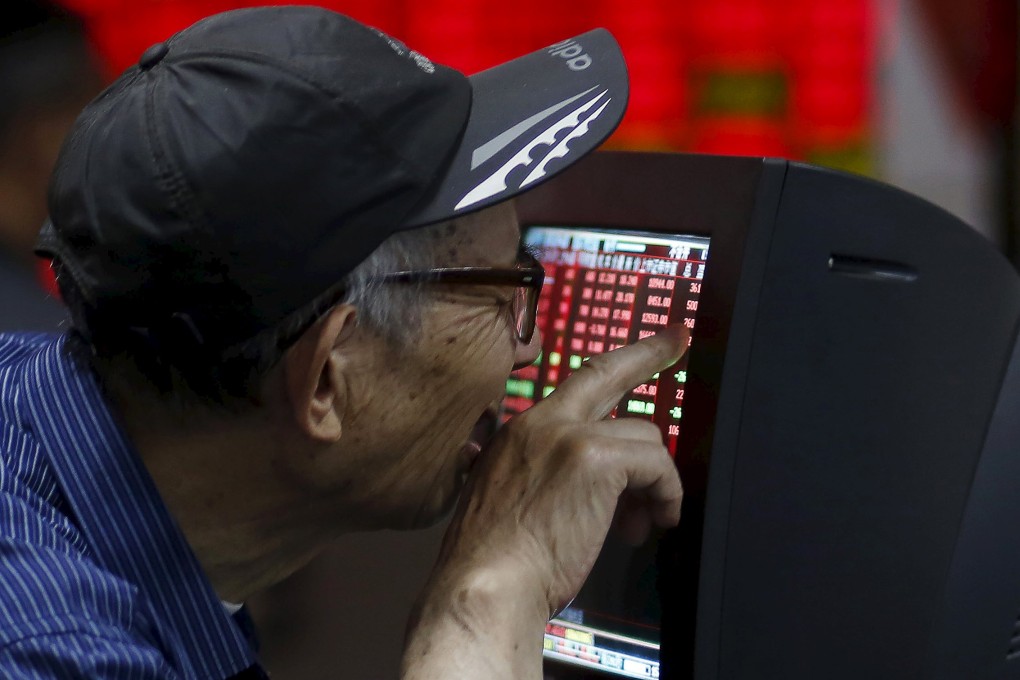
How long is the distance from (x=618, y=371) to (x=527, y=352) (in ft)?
0.30

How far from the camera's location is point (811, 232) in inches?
34.9

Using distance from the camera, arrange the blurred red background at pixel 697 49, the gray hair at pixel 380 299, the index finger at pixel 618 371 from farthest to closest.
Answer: the blurred red background at pixel 697 49
the index finger at pixel 618 371
the gray hair at pixel 380 299

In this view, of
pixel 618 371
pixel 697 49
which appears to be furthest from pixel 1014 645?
pixel 697 49

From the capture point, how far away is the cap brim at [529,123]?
2.70 feet

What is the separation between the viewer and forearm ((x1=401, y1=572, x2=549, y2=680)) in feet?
2.75

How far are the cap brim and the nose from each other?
0.60ft

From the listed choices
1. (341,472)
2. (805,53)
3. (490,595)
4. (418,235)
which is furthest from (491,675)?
(805,53)

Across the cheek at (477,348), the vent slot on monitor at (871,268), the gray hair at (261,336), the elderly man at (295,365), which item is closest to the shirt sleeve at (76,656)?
the elderly man at (295,365)

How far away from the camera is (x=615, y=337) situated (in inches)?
39.4

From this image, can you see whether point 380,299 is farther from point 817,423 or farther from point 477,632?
point 817,423

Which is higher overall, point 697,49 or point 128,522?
point 697,49

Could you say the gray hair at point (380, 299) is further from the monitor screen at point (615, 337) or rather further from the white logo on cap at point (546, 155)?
the monitor screen at point (615, 337)

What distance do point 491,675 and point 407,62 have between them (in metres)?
0.46

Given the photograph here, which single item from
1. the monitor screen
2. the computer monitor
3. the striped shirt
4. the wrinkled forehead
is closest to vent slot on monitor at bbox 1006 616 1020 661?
the computer monitor
